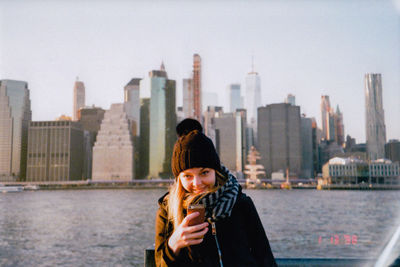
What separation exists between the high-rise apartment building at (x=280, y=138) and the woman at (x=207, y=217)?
11293cm

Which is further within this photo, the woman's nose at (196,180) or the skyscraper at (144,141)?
the skyscraper at (144,141)

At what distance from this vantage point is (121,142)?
118 metres

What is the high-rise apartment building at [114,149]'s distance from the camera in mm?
107625

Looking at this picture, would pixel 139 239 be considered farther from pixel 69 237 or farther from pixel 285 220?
pixel 285 220

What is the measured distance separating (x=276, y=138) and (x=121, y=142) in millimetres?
50676

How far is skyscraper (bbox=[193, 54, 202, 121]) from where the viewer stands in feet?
353

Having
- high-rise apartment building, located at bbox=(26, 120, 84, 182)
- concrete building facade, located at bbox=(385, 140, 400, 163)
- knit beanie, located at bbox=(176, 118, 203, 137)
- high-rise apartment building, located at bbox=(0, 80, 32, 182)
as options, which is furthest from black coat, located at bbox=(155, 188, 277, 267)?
high-rise apartment building, located at bbox=(26, 120, 84, 182)

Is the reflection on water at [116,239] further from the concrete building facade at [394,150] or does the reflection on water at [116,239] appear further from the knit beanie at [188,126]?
Answer: the knit beanie at [188,126]

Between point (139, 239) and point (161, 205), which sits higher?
point (161, 205)

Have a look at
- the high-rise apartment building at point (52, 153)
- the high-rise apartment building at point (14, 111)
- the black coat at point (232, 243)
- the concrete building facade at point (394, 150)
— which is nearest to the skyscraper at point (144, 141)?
the high-rise apartment building at point (52, 153)

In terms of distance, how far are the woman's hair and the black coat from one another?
0.08 m

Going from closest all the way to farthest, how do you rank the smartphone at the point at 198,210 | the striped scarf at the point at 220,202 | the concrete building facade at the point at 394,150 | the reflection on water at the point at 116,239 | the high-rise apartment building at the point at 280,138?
1. the smartphone at the point at 198,210
2. the striped scarf at the point at 220,202
3. the concrete building facade at the point at 394,150
4. the reflection on water at the point at 116,239
5. the high-rise apartment building at the point at 280,138

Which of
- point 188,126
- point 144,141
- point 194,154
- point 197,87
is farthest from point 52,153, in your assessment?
point 194,154

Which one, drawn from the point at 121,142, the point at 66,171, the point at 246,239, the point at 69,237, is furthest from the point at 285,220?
the point at 121,142
